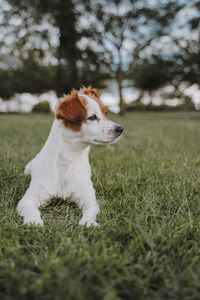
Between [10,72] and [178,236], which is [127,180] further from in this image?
[10,72]

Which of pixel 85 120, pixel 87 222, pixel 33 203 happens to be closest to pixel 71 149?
pixel 85 120

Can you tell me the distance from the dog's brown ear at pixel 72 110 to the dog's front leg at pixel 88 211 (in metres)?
0.77

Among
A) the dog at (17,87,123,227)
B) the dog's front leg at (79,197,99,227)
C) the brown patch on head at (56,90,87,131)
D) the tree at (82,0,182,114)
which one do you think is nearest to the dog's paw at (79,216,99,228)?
the dog's front leg at (79,197,99,227)

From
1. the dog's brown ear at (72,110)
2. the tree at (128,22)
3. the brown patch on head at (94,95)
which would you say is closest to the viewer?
the dog's brown ear at (72,110)

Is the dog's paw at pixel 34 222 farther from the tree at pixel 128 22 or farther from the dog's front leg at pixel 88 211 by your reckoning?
the tree at pixel 128 22

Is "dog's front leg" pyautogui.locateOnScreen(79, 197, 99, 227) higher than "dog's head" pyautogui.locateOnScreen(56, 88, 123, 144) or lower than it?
lower

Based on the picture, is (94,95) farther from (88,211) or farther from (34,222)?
(34,222)

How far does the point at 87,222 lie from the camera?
1.98 meters

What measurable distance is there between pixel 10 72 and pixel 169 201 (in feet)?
106

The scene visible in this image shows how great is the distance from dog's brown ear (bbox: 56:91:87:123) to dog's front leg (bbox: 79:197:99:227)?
772mm

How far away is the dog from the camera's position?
237 cm

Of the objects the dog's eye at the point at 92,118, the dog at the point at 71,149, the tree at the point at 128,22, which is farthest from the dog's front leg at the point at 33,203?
the tree at the point at 128,22

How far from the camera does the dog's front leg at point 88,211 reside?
6.57 ft

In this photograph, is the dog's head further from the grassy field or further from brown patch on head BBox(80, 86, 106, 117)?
the grassy field
